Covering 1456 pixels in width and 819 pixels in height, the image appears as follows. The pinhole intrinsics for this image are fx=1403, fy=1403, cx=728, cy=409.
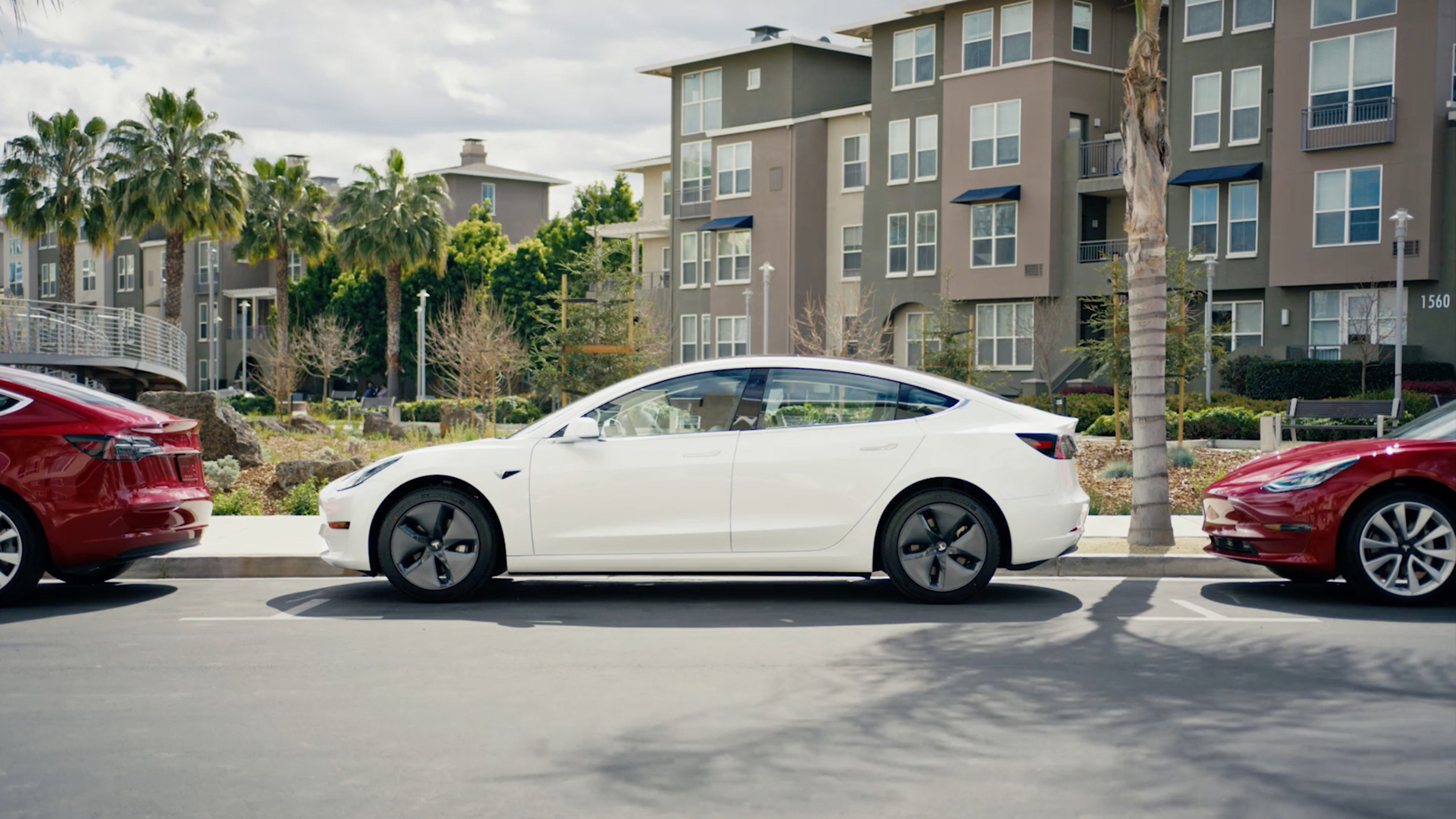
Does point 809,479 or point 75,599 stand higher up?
point 809,479

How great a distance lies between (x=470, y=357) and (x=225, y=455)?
49.9 ft

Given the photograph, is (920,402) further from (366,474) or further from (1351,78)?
(1351,78)

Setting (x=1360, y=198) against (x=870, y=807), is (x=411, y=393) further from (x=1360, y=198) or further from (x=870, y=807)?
(x=870, y=807)

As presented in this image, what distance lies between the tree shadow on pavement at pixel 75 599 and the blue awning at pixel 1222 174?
3296 cm

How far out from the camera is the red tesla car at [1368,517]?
8.88 metres

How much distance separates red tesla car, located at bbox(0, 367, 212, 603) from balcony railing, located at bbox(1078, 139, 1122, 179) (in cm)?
3489

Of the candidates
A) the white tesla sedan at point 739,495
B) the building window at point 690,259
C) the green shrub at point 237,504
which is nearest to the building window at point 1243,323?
the building window at point 690,259

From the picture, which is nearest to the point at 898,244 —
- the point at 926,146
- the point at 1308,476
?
the point at 926,146

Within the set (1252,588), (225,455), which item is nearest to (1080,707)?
(1252,588)

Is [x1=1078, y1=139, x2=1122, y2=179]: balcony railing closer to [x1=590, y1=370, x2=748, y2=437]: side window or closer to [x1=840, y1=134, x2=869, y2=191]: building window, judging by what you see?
[x1=840, y1=134, x2=869, y2=191]: building window

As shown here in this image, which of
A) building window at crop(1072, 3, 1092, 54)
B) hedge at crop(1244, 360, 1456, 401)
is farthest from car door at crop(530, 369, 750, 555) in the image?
building window at crop(1072, 3, 1092, 54)

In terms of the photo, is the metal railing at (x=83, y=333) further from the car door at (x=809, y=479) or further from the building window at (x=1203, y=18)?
the building window at (x=1203, y=18)

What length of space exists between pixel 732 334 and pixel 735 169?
20.0ft

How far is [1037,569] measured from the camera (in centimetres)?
1076
